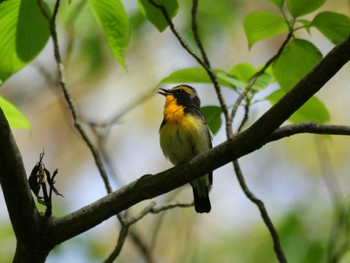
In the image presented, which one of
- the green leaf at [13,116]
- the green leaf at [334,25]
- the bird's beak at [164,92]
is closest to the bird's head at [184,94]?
the bird's beak at [164,92]

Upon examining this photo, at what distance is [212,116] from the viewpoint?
3.27 meters

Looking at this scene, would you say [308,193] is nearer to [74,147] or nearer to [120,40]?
[74,147]

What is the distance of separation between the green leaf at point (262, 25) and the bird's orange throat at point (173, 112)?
1697mm

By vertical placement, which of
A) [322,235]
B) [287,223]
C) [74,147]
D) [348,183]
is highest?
[74,147]

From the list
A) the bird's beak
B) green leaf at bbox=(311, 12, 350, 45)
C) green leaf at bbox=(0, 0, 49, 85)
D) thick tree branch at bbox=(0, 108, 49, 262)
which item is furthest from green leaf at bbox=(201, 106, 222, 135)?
the bird's beak

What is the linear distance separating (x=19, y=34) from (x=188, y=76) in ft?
2.77

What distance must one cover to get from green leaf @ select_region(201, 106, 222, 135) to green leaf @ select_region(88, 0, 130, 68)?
2.32 feet

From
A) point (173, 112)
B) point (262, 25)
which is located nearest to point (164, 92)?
point (173, 112)

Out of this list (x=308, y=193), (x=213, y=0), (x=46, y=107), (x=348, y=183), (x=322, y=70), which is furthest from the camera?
(x=46, y=107)

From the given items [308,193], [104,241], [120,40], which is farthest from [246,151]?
[104,241]

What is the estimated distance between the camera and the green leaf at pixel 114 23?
2666mm

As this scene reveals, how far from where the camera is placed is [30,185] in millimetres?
2561

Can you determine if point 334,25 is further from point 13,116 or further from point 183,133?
point 183,133

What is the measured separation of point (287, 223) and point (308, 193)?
297 cm
